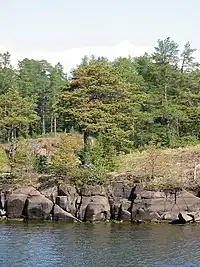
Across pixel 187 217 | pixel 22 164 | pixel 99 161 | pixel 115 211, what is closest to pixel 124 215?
pixel 115 211

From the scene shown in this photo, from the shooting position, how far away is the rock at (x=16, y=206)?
148 feet

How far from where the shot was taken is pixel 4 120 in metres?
61.3

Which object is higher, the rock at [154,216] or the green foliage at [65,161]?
the green foliage at [65,161]

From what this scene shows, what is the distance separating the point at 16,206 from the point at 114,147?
12374 millimetres

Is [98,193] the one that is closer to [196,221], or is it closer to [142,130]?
[196,221]

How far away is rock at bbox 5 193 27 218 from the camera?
45219mm

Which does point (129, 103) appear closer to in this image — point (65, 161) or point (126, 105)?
point (126, 105)

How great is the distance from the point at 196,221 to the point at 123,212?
6098 mm

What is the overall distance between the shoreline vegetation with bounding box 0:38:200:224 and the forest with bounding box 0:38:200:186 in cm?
A: 12

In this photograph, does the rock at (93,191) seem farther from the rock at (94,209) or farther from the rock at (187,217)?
the rock at (187,217)

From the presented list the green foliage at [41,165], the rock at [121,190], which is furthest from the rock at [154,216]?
the green foliage at [41,165]

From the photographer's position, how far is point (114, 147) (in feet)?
172

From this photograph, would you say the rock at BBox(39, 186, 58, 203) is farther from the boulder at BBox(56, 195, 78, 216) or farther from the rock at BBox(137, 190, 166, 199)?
the rock at BBox(137, 190, 166, 199)

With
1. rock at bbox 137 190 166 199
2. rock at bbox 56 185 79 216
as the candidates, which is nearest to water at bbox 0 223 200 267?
rock at bbox 56 185 79 216
